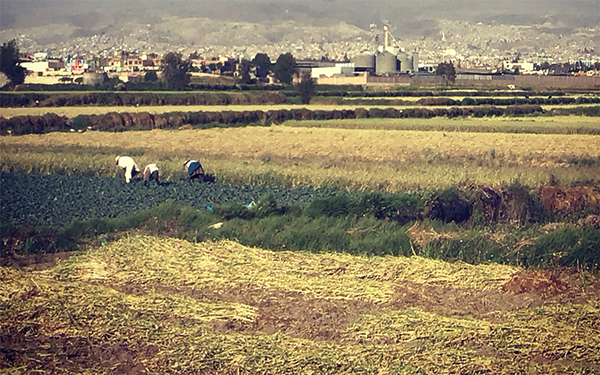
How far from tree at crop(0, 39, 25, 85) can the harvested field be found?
6493 cm

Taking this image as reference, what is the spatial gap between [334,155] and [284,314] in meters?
16.3

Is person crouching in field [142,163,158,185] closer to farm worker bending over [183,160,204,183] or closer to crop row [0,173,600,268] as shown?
farm worker bending over [183,160,204,183]

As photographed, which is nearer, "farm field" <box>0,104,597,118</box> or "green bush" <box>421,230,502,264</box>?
A: "green bush" <box>421,230,502,264</box>

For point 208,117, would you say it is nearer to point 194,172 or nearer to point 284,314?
point 194,172

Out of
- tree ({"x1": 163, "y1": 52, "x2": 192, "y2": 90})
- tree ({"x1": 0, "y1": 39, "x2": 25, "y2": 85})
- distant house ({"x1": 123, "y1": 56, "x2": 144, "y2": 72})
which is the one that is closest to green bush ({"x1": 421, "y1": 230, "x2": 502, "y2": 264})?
tree ({"x1": 163, "y1": 52, "x2": 192, "y2": 90})

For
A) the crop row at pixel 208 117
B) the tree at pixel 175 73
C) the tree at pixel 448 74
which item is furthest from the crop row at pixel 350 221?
the tree at pixel 448 74

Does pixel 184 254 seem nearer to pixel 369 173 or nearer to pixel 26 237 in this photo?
pixel 26 237

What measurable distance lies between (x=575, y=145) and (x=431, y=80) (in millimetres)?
70616

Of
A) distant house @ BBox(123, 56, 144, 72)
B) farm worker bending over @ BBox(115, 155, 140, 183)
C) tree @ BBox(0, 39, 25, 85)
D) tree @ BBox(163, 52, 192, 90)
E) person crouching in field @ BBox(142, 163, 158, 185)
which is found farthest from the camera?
distant house @ BBox(123, 56, 144, 72)

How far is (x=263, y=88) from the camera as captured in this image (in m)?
69.2

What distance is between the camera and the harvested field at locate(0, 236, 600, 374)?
23.1ft

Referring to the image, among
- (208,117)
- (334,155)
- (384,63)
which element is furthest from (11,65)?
(384,63)

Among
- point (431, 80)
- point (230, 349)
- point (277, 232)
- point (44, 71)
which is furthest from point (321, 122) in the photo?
point (44, 71)

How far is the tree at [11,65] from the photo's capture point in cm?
6950
